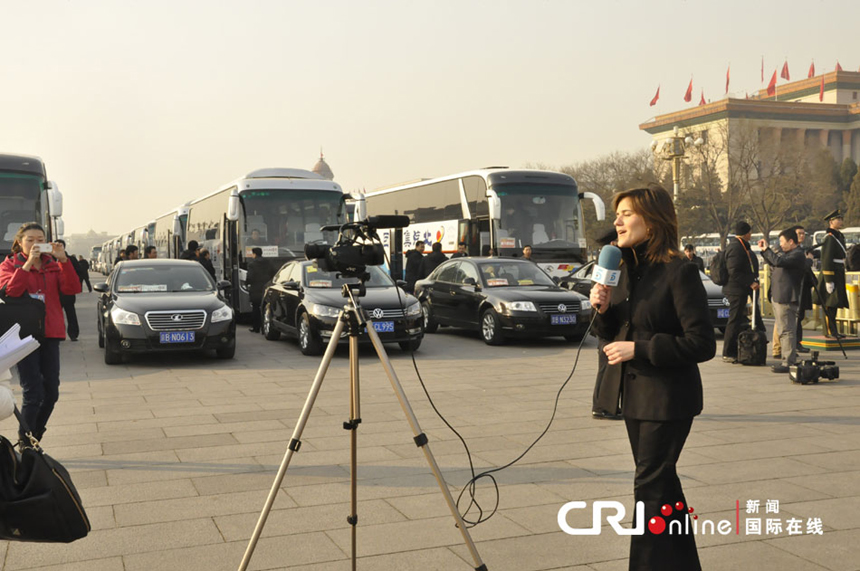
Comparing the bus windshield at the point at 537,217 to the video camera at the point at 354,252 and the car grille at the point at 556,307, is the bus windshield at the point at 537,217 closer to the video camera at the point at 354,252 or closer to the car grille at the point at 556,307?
the car grille at the point at 556,307

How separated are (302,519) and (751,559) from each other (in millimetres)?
2334

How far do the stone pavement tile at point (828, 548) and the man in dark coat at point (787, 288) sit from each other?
6831 millimetres

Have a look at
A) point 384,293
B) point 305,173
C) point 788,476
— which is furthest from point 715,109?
point 788,476

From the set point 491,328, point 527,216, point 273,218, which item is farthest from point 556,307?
point 273,218

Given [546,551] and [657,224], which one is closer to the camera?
[657,224]

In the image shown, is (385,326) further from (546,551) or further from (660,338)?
(660,338)

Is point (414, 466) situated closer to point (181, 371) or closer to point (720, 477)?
point (720, 477)

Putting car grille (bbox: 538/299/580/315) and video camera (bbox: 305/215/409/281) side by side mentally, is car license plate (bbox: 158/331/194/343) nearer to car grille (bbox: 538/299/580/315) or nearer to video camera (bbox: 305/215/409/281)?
car grille (bbox: 538/299/580/315)

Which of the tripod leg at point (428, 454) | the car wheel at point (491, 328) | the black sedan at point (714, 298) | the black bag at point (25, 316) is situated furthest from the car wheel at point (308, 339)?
the tripod leg at point (428, 454)

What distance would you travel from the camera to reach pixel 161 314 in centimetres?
1243

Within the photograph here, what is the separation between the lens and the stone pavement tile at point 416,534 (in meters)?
4.52

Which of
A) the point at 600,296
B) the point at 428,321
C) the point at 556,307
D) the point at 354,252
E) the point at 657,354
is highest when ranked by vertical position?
the point at 354,252

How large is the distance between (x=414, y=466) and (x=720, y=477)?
2020 mm

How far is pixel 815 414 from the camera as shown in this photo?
321 inches
